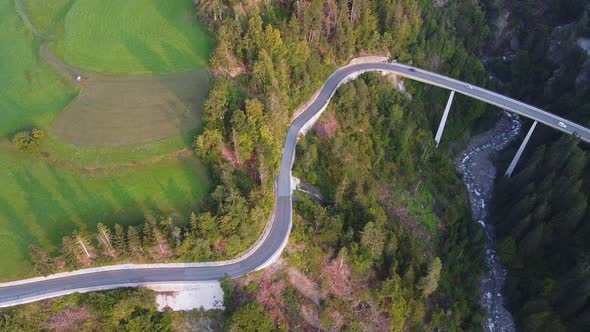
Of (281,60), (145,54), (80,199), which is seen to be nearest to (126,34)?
(145,54)

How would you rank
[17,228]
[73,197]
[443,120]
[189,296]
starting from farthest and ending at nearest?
[443,120], [73,197], [17,228], [189,296]

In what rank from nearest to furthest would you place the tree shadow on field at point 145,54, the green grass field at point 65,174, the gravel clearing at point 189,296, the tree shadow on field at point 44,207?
the gravel clearing at point 189,296 → the tree shadow on field at point 44,207 → the green grass field at point 65,174 → the tree shadow on field at point 145,54

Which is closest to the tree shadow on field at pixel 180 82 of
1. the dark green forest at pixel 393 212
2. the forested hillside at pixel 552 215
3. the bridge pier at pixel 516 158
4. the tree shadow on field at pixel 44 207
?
the dark green forest at pixel 393 212

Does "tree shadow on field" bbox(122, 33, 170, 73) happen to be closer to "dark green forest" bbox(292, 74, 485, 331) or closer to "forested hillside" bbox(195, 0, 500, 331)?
"forested hillside" bbox(195, 0, 500, 331)

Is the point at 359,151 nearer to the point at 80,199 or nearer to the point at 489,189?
the point at 489,189

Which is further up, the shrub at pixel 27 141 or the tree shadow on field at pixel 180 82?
the tree shadow on field at pixel 180 82

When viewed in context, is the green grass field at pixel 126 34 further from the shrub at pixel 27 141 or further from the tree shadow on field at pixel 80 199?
the tree shadow on field at pixel 80 199

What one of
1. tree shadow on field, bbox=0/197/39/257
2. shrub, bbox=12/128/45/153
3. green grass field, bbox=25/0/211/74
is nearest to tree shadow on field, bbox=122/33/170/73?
green grass field, bbox=25/0/211/74

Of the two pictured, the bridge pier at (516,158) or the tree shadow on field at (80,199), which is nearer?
the tree shadow on field at (80,199)
